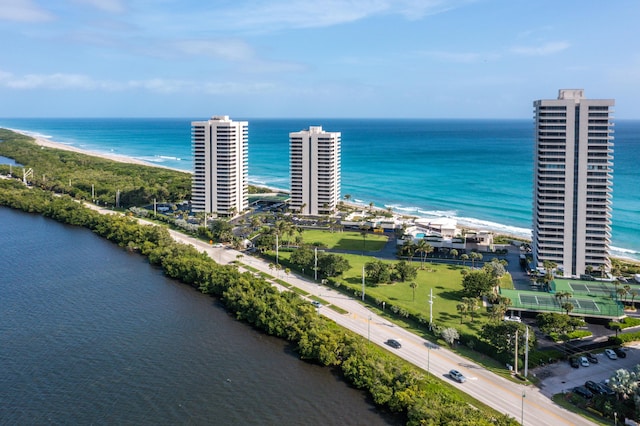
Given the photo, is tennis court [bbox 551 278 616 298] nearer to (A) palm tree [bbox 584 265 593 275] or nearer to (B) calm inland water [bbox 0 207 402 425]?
(A) palm tree [bbox 584 265 593 275]

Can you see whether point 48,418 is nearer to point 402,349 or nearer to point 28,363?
point 28,363

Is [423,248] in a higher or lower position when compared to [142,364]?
higher

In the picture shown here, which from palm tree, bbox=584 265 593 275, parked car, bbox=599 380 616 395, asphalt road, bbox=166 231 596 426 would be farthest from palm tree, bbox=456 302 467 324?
palm tree, bbox=584 265 593 275

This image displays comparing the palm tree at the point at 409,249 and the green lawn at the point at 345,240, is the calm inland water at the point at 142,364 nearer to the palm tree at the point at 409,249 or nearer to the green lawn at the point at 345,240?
the green lawn at the point at 345,240

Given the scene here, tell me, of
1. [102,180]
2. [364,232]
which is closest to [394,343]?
[364,232]

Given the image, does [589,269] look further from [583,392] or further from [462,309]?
[583,392]

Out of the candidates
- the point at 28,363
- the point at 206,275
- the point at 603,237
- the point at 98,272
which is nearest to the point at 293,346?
the point at 206,275

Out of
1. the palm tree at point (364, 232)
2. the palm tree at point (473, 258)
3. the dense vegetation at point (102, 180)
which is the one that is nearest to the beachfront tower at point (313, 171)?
the palm tree at point (364, 232)
